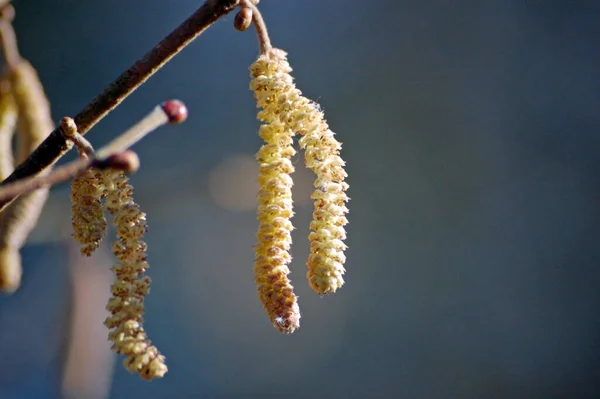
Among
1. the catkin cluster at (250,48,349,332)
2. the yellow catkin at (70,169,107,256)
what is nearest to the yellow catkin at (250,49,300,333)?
the catkin cluster at (250,48,349,332)

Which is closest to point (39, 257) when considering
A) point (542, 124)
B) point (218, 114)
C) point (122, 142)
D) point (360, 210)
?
point (218, 114)

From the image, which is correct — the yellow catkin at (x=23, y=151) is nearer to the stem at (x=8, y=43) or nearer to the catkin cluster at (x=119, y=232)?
the stem at (x=8, y=43)

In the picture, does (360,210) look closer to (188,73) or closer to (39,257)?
(188,73)

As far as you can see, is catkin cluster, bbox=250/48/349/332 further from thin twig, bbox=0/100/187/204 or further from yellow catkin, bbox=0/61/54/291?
yellow catkin, bbox=0/61/54/291

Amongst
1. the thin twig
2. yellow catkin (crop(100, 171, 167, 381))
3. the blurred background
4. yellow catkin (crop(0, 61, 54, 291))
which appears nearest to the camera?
the thin twig

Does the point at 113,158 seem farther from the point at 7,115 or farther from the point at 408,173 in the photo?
the point at 408,173

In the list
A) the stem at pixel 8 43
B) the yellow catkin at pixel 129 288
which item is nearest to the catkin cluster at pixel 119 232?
the yellow catkin at pixel 129 288

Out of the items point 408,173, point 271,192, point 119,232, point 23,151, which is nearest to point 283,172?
point 271,192
